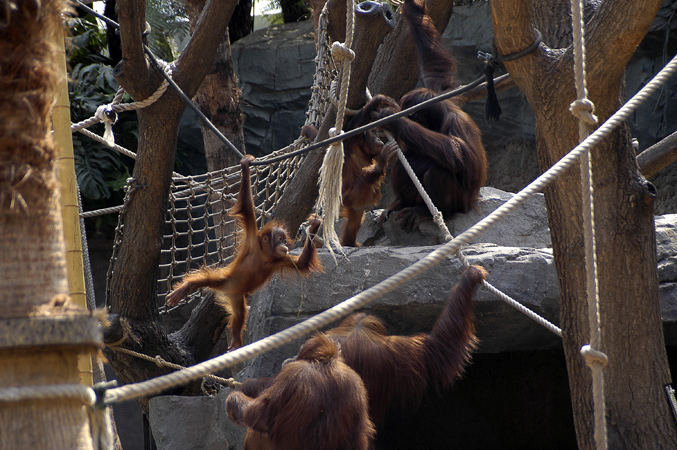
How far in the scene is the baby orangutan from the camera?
3.89 metres

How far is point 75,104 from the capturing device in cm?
887

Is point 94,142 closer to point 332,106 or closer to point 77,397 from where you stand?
point 332,106

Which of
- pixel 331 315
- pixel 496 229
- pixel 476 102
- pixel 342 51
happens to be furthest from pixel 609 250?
pixel 476 102

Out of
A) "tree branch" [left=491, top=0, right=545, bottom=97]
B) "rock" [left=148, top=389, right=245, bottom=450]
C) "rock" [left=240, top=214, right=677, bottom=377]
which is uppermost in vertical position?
"tree branch" [left=491, top=0, right=545, bottom=97]

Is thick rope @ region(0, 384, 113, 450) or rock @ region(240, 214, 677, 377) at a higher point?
thick rope @ region(0, 384, 113, 450)

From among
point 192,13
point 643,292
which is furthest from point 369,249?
point 192,13

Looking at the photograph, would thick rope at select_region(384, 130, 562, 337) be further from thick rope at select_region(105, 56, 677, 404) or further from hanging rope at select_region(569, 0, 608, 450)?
thick rope at select_region(105, 56, 677, 404)

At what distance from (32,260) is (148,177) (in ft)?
10.2

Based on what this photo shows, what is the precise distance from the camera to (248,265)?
13.8ft

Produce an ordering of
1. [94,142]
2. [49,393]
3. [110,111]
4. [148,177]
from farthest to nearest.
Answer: [94,142] < [148,177] < [110,111] < [49,393]

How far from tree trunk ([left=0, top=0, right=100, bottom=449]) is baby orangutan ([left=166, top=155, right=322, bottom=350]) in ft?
7.99

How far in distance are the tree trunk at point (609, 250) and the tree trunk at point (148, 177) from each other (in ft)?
6.73

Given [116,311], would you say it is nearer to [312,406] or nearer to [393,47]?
[312,406]

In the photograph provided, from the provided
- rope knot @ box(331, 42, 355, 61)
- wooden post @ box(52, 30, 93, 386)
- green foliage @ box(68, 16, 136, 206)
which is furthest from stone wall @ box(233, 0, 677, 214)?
wooden post @ box(52, 30, 93, 386)
